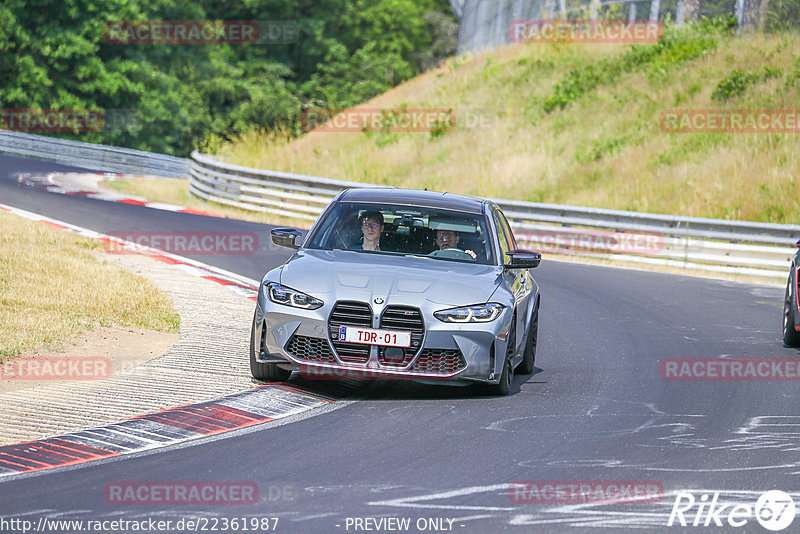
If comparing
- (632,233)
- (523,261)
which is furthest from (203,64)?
(523,261)

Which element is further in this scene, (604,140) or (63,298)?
(604,140)

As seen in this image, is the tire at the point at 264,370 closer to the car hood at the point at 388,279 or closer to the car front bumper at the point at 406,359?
the car front bumper at the point at 406,359

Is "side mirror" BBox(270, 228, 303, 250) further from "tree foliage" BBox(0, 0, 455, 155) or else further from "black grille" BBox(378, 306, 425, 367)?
"tree foliage" BBox(0, 0, 455, 155)

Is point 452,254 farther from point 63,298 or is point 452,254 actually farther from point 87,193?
point 87,193

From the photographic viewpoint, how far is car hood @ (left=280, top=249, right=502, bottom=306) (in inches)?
350

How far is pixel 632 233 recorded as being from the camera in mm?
23609

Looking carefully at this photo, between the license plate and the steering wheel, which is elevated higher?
the steering wheel

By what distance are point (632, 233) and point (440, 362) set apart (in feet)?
50.4

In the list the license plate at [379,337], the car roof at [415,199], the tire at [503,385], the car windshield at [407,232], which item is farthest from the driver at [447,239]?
the license plate at [379,337]

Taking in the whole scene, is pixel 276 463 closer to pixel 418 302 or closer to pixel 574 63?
pixel 418 302

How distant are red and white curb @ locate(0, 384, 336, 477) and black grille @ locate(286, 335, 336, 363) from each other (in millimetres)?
321

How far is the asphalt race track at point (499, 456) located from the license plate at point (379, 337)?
18.9 inches

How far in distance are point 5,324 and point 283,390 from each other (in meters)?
3.34

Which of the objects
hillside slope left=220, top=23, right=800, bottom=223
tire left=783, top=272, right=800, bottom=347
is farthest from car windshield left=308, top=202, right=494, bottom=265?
hillside slope left=220, top=23, right=800, bottom=223
